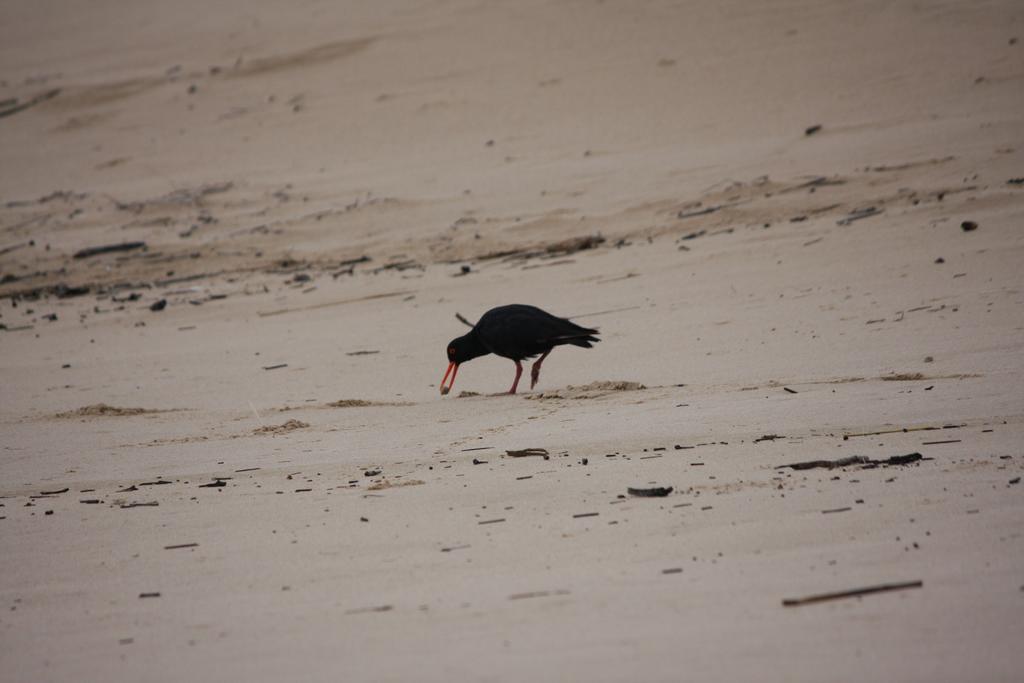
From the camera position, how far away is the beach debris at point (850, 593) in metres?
2.77

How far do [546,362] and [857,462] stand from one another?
411 cm

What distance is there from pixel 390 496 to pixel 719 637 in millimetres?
1831

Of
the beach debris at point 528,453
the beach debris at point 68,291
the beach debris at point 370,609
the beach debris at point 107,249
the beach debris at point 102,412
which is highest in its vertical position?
the beach debris at point 107,249

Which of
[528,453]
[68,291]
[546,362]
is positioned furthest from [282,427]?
[68,291]

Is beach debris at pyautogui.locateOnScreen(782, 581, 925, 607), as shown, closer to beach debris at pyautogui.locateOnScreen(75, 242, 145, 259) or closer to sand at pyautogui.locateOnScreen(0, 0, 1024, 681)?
sand at pyautogui.locateOnScreen(0, 0, 1024, 681)

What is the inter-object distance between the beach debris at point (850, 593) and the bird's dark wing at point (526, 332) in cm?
421

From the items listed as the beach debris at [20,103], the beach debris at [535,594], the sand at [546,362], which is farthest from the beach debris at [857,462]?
the beach debris at [20,103]

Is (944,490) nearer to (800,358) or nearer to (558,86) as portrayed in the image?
(800,358)

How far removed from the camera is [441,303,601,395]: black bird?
6918mm

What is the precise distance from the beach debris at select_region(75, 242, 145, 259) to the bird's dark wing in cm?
664

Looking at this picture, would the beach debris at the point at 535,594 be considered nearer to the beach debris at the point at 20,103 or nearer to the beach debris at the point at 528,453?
the beach debris at the point at 528,453

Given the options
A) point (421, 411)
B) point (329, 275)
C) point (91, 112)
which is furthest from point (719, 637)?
point (91, 112)

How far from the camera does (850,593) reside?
9.16ft

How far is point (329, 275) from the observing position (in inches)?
414
